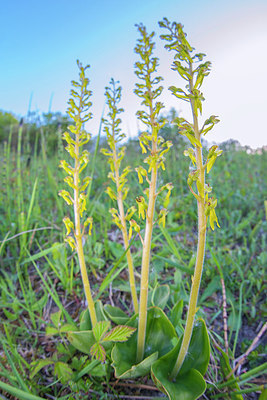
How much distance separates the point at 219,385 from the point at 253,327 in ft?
2.60

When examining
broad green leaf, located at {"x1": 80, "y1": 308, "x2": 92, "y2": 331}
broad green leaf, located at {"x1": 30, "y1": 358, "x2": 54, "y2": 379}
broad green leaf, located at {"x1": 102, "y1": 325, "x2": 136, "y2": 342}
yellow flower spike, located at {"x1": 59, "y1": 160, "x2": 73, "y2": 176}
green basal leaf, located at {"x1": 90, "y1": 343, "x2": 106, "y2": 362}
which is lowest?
broad green leaf, located at {"x1": 30, "y1": 358, "x2": 54, "y2": 379}

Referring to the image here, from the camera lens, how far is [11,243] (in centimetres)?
314

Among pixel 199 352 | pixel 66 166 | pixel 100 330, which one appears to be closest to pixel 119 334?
pixel 100 330

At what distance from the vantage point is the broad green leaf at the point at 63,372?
178 cm

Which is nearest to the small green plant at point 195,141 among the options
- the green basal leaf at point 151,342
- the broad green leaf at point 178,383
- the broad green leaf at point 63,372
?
the broad green leaf at point 178,383

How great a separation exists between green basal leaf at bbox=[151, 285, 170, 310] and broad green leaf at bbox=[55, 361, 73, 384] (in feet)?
2.47

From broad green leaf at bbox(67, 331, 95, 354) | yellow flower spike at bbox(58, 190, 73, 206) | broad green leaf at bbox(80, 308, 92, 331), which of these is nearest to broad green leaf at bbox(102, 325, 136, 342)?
broad green leaf at bbox(67, 331, 95, 354)

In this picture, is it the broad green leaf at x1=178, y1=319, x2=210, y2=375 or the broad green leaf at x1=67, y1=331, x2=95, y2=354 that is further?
the broad green leaf at x1=67, y1=331, x2=95, y2=354

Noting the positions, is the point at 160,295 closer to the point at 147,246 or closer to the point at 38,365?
the point at 147,246

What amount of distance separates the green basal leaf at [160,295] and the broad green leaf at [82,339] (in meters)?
0.55

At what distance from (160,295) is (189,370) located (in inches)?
25.6

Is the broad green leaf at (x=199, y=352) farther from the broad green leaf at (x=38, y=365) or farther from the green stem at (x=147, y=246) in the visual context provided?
the broad green leaf at (x=38, y=365)

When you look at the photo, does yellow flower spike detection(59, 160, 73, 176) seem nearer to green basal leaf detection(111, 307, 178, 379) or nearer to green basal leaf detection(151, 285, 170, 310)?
green basal leaf detection(111, 307, 178, 379)

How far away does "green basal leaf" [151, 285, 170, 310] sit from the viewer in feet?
7.09
